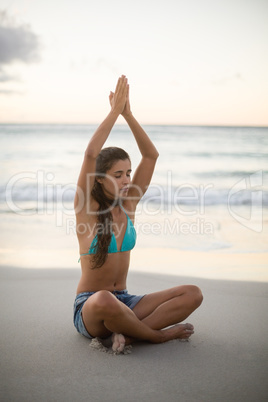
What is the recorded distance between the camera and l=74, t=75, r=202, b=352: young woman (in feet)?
8.60

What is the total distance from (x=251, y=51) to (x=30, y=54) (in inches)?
282

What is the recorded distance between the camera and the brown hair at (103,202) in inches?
106

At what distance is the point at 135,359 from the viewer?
2.47 m

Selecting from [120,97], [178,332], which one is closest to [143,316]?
[178,332]

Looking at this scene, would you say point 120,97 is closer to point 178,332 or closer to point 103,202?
point 103,202

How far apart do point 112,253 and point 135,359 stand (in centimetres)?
63

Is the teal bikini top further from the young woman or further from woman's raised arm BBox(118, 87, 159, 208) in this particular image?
woman's raised arm BBox(118, 87, 159, 208)

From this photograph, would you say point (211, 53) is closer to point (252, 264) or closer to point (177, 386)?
point (252, 264)

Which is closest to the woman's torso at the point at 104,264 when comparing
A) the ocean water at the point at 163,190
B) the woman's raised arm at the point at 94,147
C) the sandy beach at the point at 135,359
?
the woman's raised arm at the point at 94,147

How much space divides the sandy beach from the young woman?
128mm

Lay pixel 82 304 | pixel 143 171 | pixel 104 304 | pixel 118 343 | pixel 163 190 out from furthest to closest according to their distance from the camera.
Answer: pixel 163 190 < pixel 143 171 < pixel 82 304 < pixel 118 343 < pixel 104 304

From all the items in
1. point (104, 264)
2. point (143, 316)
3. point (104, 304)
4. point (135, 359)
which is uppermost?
point (104, 264)

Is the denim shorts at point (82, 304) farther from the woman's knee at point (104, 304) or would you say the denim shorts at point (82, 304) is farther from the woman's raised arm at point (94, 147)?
the woman's raised arm at point (94, 147)

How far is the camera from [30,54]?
1488cm
